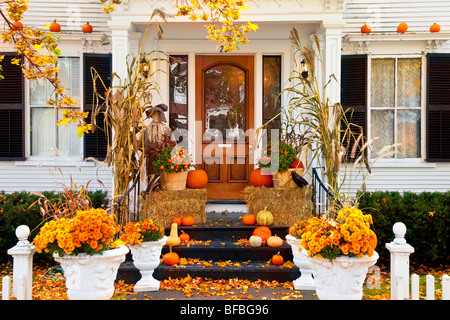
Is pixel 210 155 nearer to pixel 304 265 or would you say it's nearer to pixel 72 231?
pixel 304 265

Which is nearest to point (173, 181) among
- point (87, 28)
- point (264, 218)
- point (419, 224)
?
point (264, 218)

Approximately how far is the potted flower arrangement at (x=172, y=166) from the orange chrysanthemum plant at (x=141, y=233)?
70.9 inches

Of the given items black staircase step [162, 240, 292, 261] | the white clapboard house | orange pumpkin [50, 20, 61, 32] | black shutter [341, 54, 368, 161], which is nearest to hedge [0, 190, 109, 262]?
the white clapboard house

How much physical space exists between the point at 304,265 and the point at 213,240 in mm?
1453

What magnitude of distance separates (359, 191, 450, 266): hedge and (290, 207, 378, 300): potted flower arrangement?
8.27 feet

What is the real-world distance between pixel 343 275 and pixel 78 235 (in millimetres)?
2024

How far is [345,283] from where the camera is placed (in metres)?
3.31

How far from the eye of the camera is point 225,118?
24.5 feet

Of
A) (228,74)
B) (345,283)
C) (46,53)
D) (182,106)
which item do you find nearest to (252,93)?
(228,74)

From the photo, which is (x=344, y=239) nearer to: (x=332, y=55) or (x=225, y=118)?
(x=332, y=55)

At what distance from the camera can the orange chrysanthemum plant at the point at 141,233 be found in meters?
4.41

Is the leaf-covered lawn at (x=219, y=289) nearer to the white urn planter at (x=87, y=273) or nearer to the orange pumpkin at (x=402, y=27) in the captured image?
the white urn planter at (x=87, y=273)

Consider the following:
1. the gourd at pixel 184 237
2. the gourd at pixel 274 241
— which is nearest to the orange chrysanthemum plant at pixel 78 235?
the gourd at pixel 184 237

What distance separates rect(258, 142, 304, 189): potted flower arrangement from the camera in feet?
20.9
